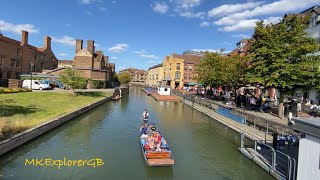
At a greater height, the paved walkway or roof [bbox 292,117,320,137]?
roof [bbox 292,117,320,137]

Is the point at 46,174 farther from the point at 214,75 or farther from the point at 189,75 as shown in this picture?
the point at 189,75

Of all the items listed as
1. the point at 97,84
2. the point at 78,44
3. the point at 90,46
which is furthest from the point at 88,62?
the point at 97,84

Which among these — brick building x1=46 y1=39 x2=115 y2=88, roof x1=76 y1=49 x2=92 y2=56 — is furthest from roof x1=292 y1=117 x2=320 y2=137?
roof x1=76 y1=49 x2=92 y2=56

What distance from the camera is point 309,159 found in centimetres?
1135

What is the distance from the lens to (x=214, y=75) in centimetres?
5306

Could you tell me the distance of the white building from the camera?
10.9m

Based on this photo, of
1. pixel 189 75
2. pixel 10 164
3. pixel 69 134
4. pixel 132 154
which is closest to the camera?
pixel 10 164

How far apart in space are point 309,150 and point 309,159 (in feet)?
1.24

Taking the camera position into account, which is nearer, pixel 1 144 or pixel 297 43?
pixel 1 144

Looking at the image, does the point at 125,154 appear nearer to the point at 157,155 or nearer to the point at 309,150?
the point at 157,155

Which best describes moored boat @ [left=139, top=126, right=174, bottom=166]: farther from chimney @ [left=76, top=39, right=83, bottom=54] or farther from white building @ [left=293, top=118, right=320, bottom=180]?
chimney @ [left=76, top=39, right=83, bottom=54]

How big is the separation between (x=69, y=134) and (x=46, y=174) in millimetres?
9899

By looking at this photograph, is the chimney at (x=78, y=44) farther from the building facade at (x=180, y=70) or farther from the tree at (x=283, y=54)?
the tree at (x=283, y=54)

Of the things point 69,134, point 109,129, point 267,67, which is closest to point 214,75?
point 267,67
